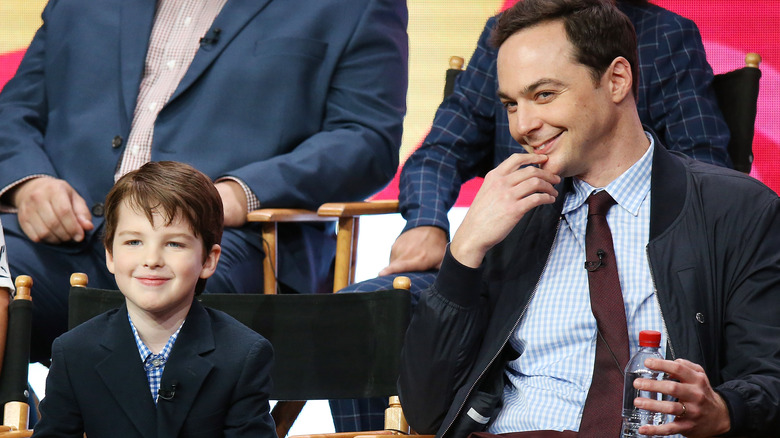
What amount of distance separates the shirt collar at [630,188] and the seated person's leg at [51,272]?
160 centimetres

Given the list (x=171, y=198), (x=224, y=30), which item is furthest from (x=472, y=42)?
(x=171, y=198)

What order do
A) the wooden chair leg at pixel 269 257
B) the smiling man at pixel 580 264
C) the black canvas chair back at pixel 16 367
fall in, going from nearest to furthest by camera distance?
the smiling man at pixel 580 264 < the black canvas chair back at pixel 16 367 < the wooden chair leg at pixel 269 257

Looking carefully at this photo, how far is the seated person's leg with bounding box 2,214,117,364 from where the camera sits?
3.02 metres

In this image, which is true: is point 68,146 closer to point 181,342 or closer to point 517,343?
point 181,342

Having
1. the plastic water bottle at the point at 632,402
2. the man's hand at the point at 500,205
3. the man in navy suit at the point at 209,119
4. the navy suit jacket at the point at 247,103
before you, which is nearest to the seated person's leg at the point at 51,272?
the man in navy suit at the point at 209,119

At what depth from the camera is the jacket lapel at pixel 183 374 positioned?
1.91 m

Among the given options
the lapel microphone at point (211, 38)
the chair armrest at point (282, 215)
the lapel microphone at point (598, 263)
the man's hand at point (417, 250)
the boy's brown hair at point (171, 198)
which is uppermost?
the lapel microphone at point (211, 38)

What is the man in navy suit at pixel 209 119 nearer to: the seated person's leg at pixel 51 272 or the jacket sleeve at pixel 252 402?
the seated person's leg at pixel 51 272

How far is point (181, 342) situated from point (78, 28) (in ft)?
5.97

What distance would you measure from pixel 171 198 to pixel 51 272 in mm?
1267

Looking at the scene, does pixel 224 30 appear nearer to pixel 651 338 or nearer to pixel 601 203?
pixel 601 203

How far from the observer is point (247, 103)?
3.23m

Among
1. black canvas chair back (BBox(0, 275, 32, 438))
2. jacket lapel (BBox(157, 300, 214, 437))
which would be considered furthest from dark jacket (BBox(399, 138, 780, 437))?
A: black canvas chair back (BBox(0, 275, 32, 438))

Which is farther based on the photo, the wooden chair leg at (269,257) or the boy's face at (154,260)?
the wooden chair leg at (269,257)
